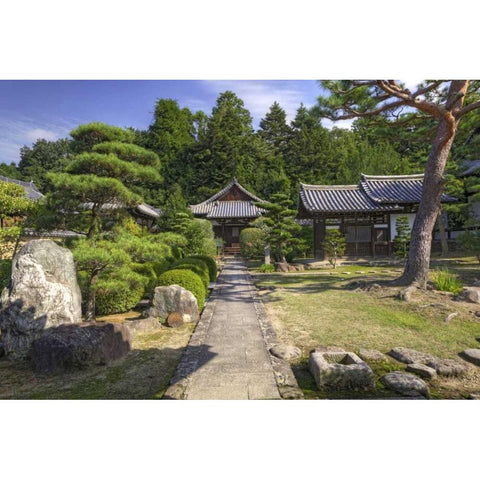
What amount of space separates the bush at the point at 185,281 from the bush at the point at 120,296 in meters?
0.43

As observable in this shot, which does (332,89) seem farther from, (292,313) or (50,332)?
(50,332)

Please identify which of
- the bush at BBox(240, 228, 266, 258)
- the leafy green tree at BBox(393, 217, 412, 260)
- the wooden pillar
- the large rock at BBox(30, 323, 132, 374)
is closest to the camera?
the large rock at BBox(30, 323, 132, 374)

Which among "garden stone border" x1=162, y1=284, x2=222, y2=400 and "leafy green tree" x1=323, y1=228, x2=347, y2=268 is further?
"leafy green tree" x1=323, y1=228, x2=347, y2=268

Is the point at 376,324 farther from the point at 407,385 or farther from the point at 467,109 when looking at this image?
the point at 467,109

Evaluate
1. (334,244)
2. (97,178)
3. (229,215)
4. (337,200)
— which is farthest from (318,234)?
(97,178)

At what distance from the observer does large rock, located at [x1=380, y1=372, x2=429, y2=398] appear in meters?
2.53

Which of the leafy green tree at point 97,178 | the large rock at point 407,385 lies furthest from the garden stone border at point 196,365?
the leafy green tree at point 97,178

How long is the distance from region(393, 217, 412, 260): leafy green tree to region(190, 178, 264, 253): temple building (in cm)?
890

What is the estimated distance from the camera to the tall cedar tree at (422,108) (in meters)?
5.18

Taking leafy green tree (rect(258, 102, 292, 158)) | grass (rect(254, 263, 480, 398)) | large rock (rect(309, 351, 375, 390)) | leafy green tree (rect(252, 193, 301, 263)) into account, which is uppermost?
leafy green tree (rect(258, 102, 292, 158))

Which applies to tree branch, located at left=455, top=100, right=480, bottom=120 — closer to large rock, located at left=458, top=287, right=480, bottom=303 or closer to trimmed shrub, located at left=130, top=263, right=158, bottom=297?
large rock, located at left=458, top=287, right=480, bottom=303

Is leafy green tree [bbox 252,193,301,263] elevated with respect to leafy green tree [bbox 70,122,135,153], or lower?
lower

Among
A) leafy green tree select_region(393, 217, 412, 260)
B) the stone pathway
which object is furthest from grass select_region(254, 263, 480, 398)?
leafy green tree select_region(393, 217, 412, 260)

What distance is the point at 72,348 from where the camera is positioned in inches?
123
